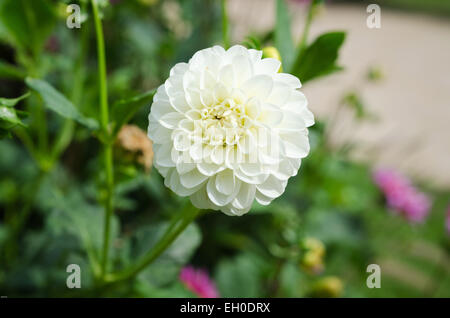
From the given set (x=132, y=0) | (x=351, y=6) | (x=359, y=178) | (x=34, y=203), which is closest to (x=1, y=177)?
(x=34, y=203)

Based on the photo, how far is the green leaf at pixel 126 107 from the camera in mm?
616

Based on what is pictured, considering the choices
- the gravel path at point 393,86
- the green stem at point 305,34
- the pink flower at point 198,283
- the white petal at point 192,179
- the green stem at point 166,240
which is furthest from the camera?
the gravel path at point 393,86

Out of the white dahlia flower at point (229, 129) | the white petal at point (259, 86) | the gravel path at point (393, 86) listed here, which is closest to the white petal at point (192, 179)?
the white dahlia flower at point (229, 129)

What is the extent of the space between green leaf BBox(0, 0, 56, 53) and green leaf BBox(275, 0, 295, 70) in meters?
0.42

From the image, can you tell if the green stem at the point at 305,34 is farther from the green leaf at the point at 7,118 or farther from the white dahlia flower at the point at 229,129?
the green leaf at the point at 7,118

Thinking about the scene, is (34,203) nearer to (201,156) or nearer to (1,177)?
(1,177)

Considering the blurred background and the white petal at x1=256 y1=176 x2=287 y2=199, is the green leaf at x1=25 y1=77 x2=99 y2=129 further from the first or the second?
the white petal at x1=256 y1=176 x2=287 y2=199

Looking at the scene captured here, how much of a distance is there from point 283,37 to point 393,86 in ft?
9.07

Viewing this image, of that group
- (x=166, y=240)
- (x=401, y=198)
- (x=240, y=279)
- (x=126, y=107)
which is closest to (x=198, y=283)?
(x=240, y=279)

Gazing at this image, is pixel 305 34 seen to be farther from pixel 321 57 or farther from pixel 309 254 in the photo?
pixel 309 254

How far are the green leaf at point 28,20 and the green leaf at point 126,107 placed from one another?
1.22 feet

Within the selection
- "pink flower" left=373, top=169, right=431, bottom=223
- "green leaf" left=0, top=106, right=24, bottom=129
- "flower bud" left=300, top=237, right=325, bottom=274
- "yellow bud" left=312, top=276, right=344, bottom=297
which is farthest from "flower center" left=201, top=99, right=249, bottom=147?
"pink flower" left=373, top=169, right=431, bottom=223

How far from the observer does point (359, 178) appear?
1.72 metres

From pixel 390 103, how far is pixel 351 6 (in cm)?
190
